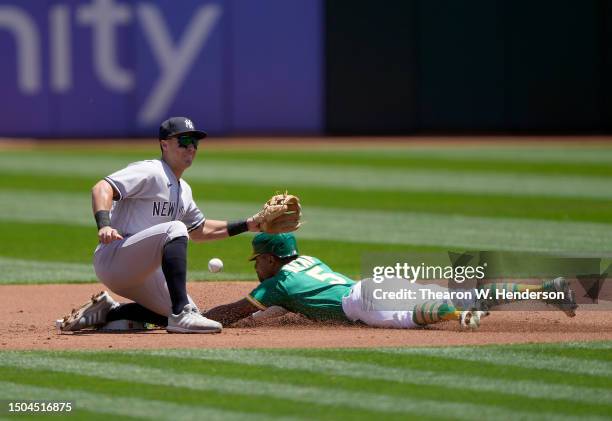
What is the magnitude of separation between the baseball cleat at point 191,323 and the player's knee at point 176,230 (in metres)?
0.41

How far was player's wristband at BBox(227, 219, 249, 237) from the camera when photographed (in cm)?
775

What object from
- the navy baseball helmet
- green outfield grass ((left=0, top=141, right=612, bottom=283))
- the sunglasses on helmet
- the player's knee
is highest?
the navy baseball helmet

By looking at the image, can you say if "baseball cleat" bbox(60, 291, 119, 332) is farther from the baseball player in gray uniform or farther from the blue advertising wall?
the blue advertising wall

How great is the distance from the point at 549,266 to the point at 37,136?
640 inches

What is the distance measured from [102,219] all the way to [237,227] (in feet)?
3.56

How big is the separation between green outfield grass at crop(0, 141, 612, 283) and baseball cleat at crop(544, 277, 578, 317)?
9.50 ft

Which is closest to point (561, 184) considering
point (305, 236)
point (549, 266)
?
point (305, 236)

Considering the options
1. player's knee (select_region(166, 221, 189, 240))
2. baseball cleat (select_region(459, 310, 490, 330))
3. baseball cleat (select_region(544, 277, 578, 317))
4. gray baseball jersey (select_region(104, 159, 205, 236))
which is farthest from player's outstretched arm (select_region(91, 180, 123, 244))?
baseball cleat (select_region(544, 277, 578, 317))

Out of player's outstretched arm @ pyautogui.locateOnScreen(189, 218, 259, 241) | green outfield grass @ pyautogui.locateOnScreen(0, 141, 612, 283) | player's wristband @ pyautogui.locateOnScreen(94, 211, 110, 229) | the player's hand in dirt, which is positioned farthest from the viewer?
green outfield grass @ pyautogui.locateOnScreen(0, 141, 612, 283)

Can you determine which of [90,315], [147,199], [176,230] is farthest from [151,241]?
[90,315]

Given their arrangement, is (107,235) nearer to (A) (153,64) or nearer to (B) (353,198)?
(B) (353,198)

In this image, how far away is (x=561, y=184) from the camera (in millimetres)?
16922

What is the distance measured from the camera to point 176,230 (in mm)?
7277

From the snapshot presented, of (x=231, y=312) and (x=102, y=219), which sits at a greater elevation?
(x=102, y=219)
